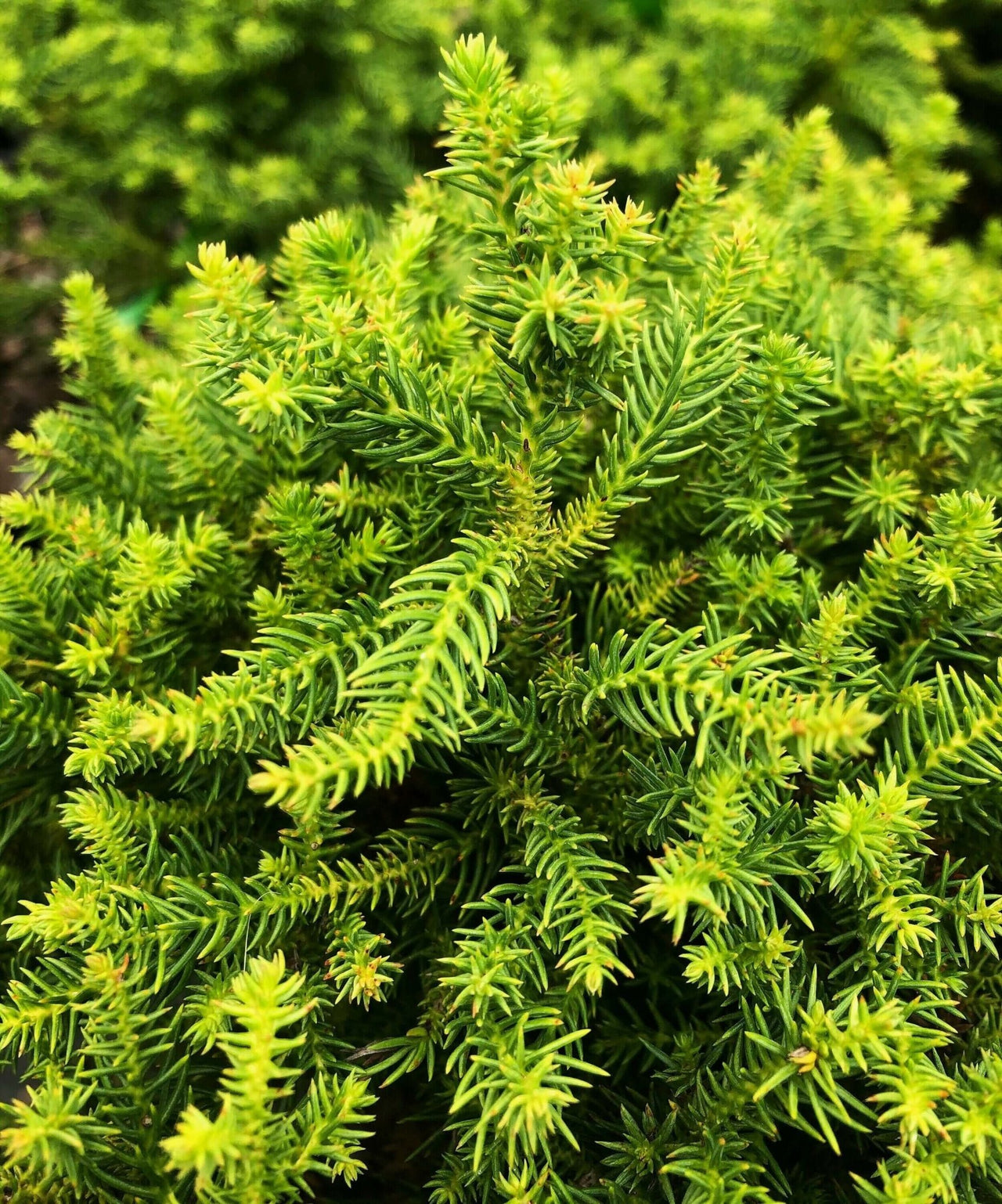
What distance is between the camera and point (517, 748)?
2.48ft

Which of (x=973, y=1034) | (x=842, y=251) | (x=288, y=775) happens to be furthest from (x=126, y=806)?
(x=842, y=251)

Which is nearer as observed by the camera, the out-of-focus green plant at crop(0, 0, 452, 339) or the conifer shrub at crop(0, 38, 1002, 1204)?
the conifer shrub at crop(0, 38, 1002, 1204)

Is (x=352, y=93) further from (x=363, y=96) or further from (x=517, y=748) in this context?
(x=517, y=748)

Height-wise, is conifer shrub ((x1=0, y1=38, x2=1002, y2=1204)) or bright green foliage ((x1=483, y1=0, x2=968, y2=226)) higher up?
bright green foliage ((x1=483, y1=0, x2=968, y2=226))

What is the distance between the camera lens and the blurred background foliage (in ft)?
4.76

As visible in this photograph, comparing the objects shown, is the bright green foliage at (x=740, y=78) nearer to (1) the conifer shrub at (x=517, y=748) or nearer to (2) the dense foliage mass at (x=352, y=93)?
(2) the dense foliage mass at (x=352, y=93)

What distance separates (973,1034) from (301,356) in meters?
0.82

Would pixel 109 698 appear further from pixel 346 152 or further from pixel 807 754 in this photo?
pixel 346 152

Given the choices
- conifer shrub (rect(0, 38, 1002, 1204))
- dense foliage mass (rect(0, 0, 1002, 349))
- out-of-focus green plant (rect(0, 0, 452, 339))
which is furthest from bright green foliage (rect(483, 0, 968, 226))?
conifer shrub (rect(0, 38, 1002, 1204))

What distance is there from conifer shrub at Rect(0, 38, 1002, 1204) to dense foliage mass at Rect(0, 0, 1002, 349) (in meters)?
0.65

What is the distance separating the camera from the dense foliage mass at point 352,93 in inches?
57.1

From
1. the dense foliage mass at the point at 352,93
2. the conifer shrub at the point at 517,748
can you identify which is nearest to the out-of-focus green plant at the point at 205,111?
the dense foliage mass at the point at 352,93

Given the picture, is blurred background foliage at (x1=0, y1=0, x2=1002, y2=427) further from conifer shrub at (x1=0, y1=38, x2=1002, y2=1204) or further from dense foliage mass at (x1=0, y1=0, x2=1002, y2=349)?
conifer shrub at (x1=0, y1=38, x2=1002, y2=1204)

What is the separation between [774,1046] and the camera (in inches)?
25.8
